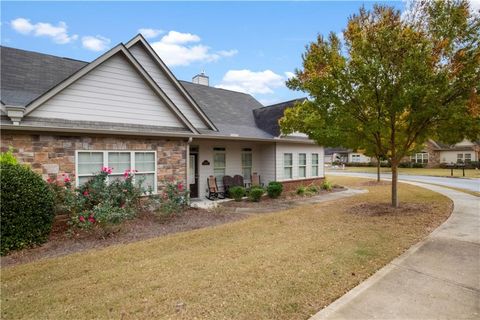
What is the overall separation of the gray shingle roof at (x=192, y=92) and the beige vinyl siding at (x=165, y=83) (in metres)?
1.07

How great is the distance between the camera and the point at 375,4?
9.09m

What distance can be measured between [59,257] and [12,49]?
9.70 metres

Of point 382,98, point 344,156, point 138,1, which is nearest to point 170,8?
point 138,1

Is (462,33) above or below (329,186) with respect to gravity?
above

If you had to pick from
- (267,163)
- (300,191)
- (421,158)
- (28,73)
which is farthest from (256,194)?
(421,158)

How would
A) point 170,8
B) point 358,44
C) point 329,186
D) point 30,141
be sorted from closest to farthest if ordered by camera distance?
point 30,141
point 358,44
point 170,8
point 329,186

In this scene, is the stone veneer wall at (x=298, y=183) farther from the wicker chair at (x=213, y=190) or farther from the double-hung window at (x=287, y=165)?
the wicker chair at (x=213, y=190)

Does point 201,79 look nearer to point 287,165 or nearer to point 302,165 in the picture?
point 287,165

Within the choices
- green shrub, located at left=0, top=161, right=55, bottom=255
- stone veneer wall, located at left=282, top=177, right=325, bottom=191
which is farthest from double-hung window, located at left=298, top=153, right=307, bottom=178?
green shrub, located at left=0, top=161, right=55, bottom=255

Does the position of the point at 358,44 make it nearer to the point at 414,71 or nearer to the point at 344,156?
the point at 414,71

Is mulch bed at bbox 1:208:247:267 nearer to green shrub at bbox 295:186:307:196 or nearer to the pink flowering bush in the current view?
the pink flowering bush

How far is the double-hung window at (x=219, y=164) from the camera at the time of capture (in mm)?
13961

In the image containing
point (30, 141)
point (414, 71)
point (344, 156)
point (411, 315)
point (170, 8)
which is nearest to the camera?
point (411, 315)

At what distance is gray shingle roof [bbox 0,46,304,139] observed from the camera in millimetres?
9148
